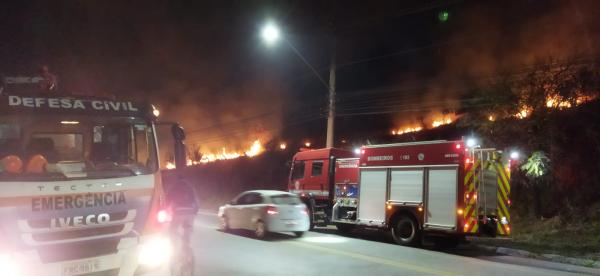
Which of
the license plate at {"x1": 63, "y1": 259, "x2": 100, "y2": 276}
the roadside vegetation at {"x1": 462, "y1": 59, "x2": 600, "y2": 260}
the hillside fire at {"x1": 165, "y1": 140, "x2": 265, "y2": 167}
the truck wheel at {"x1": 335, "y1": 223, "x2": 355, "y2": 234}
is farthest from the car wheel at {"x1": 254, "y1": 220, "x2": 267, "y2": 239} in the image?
the hillside fire at {"x1": 165, "y1": 140, "x2": 265, "y2": 167}

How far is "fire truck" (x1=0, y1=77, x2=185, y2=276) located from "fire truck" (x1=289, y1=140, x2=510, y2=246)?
9.22 meters

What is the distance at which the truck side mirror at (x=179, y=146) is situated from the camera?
22.6ft

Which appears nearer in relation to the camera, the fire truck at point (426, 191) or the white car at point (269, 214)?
the fire truck at point (426, 191)

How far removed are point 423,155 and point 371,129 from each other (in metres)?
18.9

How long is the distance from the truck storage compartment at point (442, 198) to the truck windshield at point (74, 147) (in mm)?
9300

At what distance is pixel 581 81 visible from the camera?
633 inches

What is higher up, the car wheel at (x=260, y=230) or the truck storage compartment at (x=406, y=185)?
the truck storage compartment at (x=406, y=185)

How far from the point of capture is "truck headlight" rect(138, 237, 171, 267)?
235 inches

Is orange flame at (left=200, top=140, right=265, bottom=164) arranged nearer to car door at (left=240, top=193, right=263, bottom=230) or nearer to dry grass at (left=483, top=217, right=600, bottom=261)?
car door at (left=240, top=193, right=263, bottom=230)

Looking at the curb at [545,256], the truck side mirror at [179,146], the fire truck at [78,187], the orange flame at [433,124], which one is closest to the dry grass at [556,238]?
the curb at [545,256]

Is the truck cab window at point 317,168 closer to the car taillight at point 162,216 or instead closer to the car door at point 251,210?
the car door at point 251,210

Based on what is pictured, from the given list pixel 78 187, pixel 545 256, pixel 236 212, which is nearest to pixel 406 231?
pixel 545 256

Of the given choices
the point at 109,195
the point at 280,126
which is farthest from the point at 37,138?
the point at 280,126

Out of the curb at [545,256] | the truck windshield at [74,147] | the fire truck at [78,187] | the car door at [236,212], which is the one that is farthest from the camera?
the car door at [236,212]
